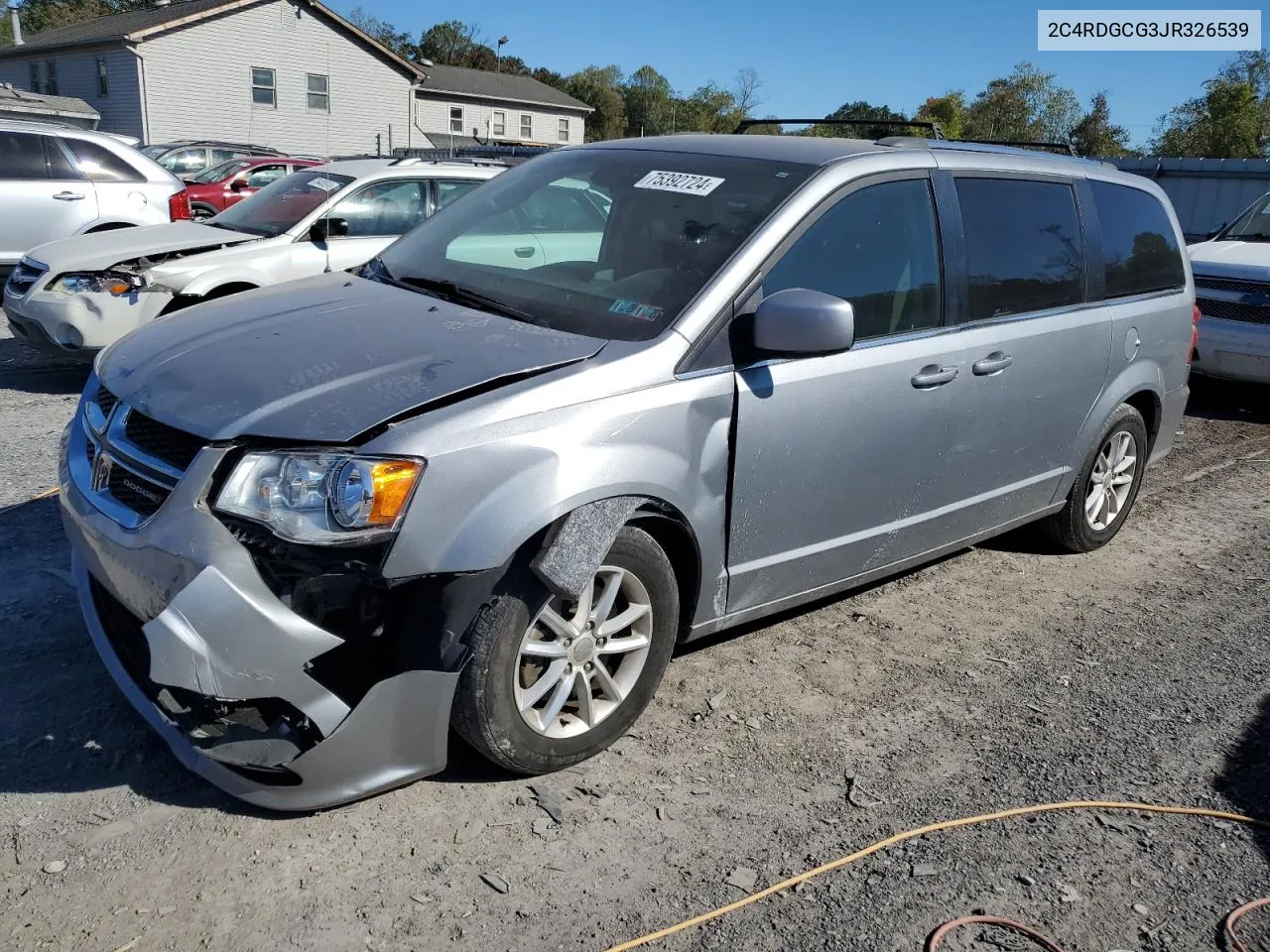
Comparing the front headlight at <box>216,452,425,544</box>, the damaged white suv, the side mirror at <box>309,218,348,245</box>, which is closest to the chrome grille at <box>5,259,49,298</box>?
the damaged white suv

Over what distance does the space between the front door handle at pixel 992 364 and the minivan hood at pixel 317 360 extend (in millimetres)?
1687

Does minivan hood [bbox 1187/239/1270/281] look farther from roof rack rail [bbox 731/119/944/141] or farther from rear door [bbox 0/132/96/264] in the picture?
rear door [bbox 0/132/96/264]

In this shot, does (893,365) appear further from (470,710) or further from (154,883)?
(154,883)

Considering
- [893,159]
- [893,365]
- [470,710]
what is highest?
→ [893,159]

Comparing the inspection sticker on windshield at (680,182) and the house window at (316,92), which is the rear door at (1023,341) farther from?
the house window at (316,92)

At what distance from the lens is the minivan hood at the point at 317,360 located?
9.18 feet

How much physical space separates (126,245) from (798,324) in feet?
19.9

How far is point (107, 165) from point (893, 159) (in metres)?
9.30

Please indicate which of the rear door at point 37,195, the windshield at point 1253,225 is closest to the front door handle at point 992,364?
the windshield at point 1253,225

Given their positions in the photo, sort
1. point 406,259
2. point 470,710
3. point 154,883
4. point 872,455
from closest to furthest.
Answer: point 154,883 → point 470,710 → point 872,455 → point 406,259

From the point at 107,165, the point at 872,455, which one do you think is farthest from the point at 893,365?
the point at 107,165

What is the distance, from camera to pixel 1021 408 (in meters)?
4.44

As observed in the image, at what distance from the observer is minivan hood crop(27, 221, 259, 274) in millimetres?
7340

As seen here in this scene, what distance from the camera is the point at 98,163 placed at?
10.6 metres
